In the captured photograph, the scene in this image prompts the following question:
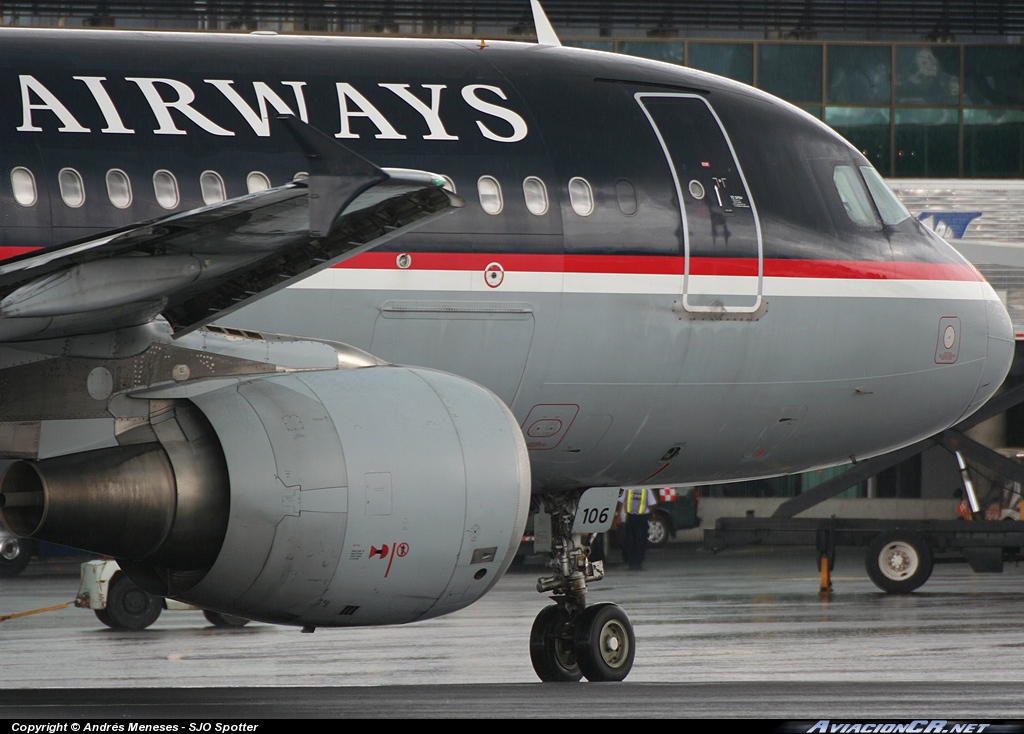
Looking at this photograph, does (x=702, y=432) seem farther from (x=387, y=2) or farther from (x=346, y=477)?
(x=387, y=2)

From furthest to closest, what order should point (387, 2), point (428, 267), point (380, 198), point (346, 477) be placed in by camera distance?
point (387, 2) → point (428, 267) → point (346, 477) → point (380, 198)

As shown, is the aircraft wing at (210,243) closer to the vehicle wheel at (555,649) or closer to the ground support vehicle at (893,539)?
the vehicle wheel at (555,649)

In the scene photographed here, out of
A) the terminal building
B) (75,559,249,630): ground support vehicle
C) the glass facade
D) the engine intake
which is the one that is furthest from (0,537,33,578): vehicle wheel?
the engine intake

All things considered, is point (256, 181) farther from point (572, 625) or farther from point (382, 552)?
point (572, 625)

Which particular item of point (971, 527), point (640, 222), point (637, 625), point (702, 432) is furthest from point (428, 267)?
point (971, 527)

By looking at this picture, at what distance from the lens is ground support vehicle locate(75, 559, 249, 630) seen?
17750 millimetres

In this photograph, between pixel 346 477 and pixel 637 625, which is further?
pixel 637 625

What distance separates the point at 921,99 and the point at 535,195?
30.2m

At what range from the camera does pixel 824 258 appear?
34.2 ft

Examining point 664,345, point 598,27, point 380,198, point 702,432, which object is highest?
point 598,27

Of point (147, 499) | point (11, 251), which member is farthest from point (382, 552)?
point (11, 251)

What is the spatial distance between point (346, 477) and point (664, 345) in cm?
378

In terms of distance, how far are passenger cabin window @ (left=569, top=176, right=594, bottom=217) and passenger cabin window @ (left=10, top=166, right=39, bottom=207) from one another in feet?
11.6

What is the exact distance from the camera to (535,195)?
9.62 meters
